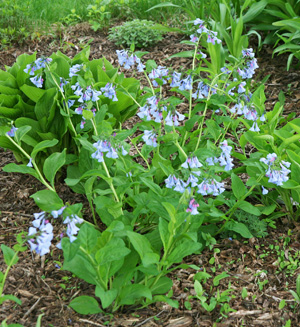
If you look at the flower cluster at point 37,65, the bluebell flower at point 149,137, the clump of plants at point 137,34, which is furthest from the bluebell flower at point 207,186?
the clump of plants at point 137,34

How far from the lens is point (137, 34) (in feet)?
14.5

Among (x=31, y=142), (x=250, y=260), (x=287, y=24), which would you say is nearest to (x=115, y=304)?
(x=250, y=260)

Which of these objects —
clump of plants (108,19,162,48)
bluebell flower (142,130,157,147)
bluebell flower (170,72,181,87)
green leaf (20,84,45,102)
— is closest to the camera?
bluebell flower (142,130,157,147)

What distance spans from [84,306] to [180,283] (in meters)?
0.54

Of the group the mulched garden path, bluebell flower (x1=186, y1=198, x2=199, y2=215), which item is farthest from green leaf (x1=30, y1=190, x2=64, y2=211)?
bluebell flower (x1=186, y1=198, x2=199, y2=215)

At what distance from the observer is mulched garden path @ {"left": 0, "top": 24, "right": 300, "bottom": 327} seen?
2.13m

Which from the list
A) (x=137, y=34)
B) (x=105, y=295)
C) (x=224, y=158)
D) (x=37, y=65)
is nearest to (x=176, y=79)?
(x=224, y=158)

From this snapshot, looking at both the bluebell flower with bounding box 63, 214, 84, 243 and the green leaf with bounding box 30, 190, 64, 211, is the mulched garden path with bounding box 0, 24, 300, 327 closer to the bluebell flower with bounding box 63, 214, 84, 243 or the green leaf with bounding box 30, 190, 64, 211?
the green leaf with bounding box 30, 190, 64, 211

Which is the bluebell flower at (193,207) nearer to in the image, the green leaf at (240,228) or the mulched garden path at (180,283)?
the mulched garden path at (180,283)

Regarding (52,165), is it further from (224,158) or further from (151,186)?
(224,158)

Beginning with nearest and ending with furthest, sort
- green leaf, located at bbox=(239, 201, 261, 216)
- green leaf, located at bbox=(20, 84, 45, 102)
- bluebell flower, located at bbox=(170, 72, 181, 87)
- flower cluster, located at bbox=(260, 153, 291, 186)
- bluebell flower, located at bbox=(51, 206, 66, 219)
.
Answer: bluebell flower, located at bbox=(51, 206, 66, 219) → flower cluster, located at bbox=(260, 153, 291, 186) → green leaf, located at bbox=(239, 201, 261, 216) → bluebell flower, located at bbox=(170, 72, 181, 87) → green leaf, located at bbox=(20, 84, 45, 102)

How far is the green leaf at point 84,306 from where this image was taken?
81.1 inches

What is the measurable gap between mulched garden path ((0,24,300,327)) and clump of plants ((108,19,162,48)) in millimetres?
1985

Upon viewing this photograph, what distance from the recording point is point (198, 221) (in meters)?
2.28
